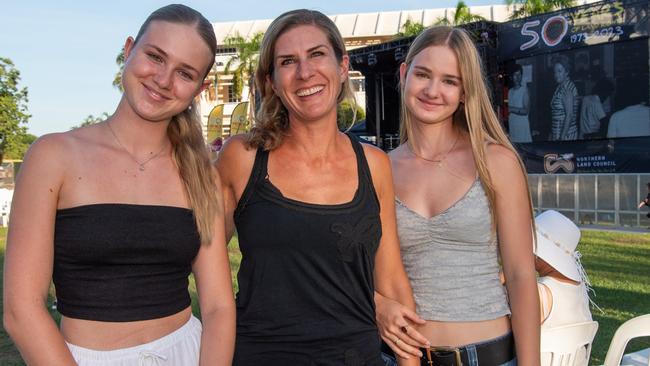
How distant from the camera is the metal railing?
14.8 meters

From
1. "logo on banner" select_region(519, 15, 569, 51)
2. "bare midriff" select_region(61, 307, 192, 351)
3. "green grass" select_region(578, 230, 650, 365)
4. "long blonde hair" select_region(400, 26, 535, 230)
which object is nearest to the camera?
"bare midriff" select_region(61, 307, 192, 351)

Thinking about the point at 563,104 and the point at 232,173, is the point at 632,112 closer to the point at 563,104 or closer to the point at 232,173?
the point at 563,104

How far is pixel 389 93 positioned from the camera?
23.4m

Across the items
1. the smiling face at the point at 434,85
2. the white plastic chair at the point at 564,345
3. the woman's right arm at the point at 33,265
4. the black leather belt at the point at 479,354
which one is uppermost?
the smiling face at the point at 434,85

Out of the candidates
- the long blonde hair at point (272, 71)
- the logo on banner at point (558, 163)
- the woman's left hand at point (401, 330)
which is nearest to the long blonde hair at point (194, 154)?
the long blonde hair at point (272, 71)

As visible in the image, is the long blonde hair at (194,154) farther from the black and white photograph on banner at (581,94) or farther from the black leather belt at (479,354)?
the black and white photograph on banner at (581,94)

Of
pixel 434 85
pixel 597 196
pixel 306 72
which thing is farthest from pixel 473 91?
pixel 597 196

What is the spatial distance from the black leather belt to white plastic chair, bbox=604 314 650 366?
99 centimetres

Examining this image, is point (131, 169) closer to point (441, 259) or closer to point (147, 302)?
point (147, 302)

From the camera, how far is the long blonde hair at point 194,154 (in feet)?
6.29

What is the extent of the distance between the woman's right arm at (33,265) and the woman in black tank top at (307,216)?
61 centimetres

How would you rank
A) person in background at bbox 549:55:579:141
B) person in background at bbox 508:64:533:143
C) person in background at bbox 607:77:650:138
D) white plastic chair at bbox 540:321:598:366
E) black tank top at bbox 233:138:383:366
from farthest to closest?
person in background at bbox 508:64:533:143 → person in background at bbox 549:55:579:141 → person in background at bbox 607:77:650:138 → white plastic chair at bbox 540:321:598:366 → black tank top at bbox 233:138:383:366

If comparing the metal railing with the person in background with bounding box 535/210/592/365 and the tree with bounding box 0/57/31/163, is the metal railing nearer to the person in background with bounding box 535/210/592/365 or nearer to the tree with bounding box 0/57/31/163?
the person in background with bounding box 535/210/592/365

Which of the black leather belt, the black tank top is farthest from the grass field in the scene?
the black tank top
